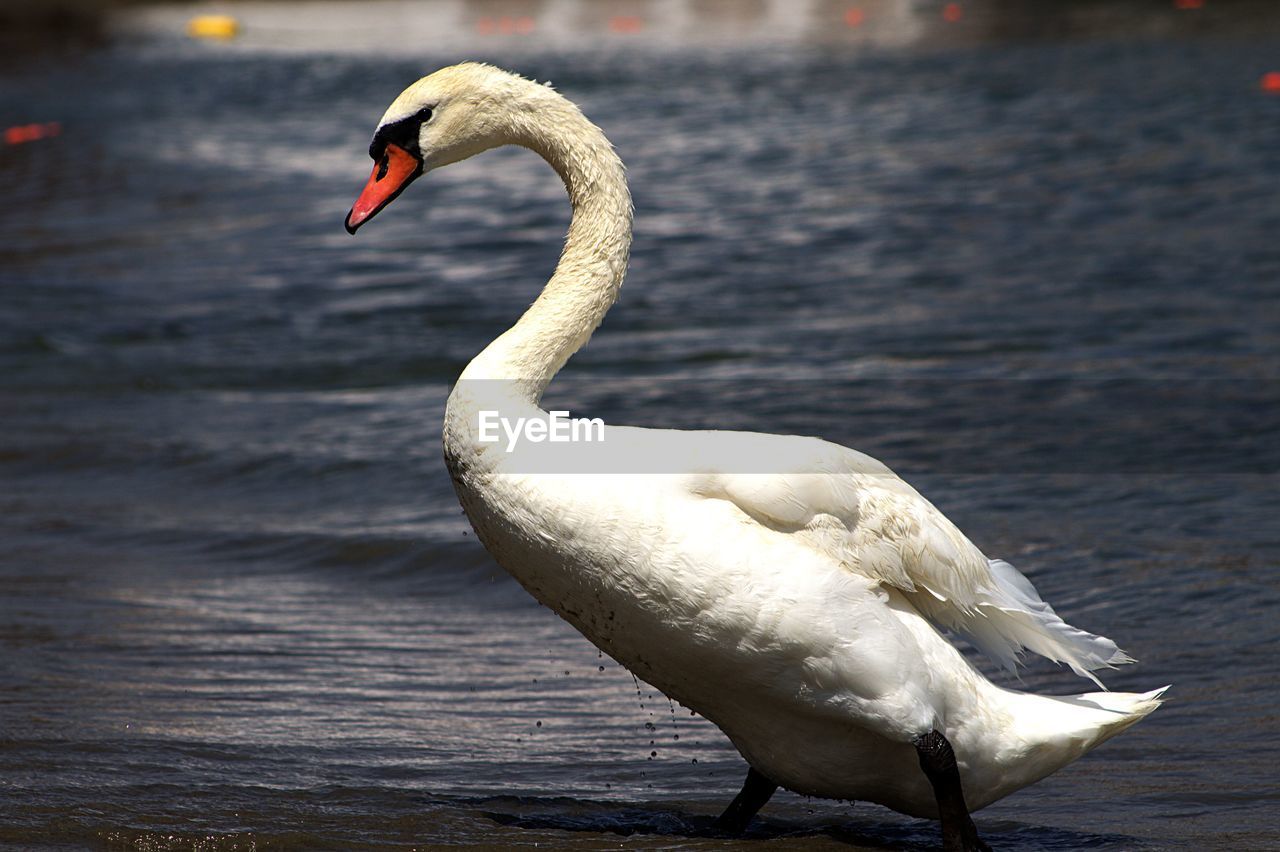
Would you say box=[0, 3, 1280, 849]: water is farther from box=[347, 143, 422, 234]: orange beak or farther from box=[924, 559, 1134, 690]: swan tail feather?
box=[347, 143, 422, 234]: orange beak

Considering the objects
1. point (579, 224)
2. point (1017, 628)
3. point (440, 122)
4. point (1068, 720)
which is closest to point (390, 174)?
point (440, 122)

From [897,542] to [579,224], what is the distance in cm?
129

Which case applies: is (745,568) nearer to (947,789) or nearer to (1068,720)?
(947,789)

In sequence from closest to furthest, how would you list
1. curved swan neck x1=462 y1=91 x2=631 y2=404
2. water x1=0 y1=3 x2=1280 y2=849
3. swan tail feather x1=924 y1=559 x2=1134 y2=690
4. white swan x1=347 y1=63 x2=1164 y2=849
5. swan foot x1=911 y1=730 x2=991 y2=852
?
white swan x1=347 y1=63 x2=1164 y2=849
swan foot x1=911 y1=730 x2=991 y2=852
curved swan neck x1=462 y1=91 x2=631 y2=404
swan tail feather x1=924 y1=559 x2=1134 y2=690
water x1=0 y1=3 x2=1280 y2=849

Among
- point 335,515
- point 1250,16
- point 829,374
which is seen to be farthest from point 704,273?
point 1250,16

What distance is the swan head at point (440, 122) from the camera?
4.66 metres

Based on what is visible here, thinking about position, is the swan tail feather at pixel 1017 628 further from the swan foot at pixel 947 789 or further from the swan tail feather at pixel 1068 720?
→ the swan foot at pixel 947 789

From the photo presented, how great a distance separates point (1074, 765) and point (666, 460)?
6.93 ft

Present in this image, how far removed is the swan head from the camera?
4.66 metres

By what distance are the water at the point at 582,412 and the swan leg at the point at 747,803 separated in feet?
0.35

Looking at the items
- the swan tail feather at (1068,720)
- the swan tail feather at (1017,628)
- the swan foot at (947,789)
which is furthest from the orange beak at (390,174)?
the swan tail feather at (1068,720)

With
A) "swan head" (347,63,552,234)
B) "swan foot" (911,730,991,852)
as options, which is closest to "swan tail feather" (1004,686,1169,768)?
"swan foot" (911,730,991,852)

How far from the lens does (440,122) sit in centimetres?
468

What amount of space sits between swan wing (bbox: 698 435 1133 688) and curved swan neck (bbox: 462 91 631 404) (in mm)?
705
